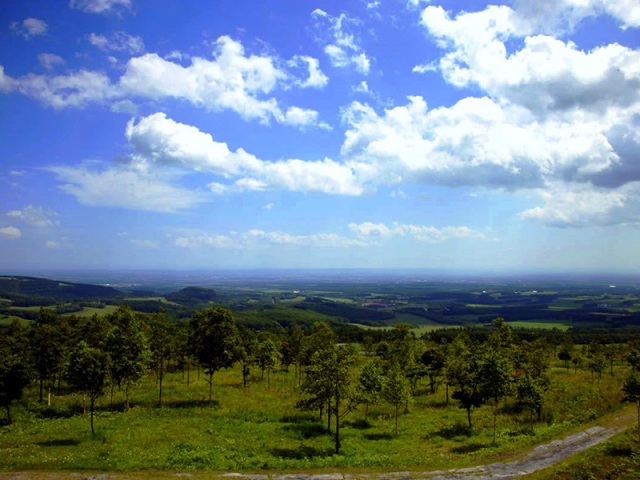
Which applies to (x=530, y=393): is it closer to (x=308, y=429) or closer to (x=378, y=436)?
(x=378, y=436)

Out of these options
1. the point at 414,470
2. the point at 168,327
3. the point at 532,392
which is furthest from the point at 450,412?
the point at 168,327

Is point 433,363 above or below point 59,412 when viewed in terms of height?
above

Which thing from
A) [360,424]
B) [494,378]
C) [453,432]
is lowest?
[360,424]

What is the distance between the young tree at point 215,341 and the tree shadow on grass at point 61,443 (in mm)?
17861

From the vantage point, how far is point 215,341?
49156 mm

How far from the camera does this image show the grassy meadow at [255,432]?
28547 mm

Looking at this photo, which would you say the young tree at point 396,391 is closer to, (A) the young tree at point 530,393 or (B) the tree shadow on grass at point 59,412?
(A) the young tree at point 530,393

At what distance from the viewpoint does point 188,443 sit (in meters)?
32.0

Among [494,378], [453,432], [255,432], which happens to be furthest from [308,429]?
[494,378]

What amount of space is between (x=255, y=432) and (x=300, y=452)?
7221mm

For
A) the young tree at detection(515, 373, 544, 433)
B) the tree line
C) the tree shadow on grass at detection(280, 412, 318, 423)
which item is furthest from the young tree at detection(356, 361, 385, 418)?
the young tree at detection(515, 373, 544, 433)

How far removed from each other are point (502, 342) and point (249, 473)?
183 feet

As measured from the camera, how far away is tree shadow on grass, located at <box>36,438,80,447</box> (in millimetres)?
30969

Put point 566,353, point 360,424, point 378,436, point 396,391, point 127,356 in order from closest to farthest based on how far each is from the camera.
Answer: point 378,436
point 396,391
point 127,356
point 360,424
point 566,353
